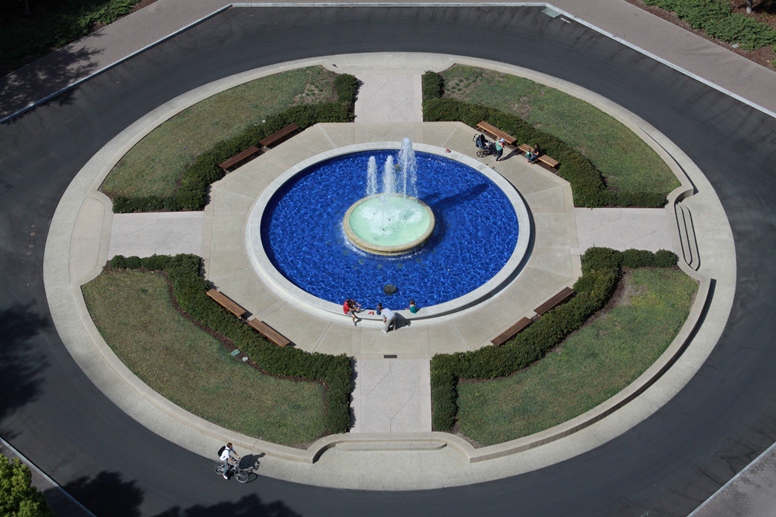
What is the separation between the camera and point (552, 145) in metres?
43.7

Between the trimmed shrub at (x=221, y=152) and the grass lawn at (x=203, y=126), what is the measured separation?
676mm

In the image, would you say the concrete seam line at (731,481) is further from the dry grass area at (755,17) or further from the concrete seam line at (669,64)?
the dry grass area at (755,17)

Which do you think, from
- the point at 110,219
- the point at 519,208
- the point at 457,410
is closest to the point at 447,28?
the point at 519,208

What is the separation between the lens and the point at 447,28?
5172 centimetres

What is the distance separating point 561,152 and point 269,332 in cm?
1778

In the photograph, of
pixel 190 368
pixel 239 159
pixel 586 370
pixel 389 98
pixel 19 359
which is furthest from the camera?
pixel 389 98

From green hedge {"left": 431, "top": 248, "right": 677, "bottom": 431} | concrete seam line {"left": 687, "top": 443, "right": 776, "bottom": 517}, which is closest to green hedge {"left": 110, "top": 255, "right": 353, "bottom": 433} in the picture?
green hedge {"left": 431, "top": 248, "right": 677, "bottom": 431}

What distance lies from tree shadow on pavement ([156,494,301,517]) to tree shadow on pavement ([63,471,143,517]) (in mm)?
1236

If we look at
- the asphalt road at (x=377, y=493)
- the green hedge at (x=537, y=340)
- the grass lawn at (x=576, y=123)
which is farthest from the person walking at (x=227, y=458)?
the grass lawn at (x=576, y=123)

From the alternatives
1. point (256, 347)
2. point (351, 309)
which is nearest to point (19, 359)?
point (256, 347)

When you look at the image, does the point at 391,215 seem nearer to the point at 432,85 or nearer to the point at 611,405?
the point at 432,85

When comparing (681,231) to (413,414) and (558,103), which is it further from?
(413,414)

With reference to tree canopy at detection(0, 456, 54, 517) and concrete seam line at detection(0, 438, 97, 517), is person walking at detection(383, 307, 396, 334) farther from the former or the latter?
tree canopy at detection(0, 456, 54, 517)

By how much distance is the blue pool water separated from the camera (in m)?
38.2
